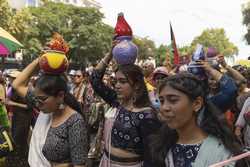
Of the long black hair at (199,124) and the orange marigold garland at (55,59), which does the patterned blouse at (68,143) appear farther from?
the long black hair at (199,124)

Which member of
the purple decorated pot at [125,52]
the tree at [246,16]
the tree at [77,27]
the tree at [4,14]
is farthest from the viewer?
the tree at [246,16]

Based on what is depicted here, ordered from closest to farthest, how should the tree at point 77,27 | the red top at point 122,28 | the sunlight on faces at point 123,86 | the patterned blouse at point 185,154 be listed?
the patterned blouse at point 185,154, the sunlight on faces at point 123,86, the red top at point 122,28, the tree at point 77,27

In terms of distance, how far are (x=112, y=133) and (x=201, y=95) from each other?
1288mm

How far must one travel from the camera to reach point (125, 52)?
402 cm

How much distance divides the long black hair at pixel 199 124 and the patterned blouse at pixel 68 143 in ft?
2.55

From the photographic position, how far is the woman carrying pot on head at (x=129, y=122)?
3756 millimetres

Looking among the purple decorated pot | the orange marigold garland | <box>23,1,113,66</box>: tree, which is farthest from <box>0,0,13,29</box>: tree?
the orange marigold garland

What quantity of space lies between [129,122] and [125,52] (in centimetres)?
59

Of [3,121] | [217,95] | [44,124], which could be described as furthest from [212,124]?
[3,121]

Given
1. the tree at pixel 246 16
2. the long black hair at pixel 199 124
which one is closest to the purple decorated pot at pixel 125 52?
the long black hair at pixel 199 124

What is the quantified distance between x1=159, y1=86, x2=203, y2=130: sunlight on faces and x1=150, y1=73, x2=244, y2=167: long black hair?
30 mm

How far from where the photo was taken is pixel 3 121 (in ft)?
14.2

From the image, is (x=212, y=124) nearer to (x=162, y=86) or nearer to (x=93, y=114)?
(x=162, y=86)

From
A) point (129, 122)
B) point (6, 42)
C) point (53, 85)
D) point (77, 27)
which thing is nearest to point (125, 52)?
point (129, 122)
